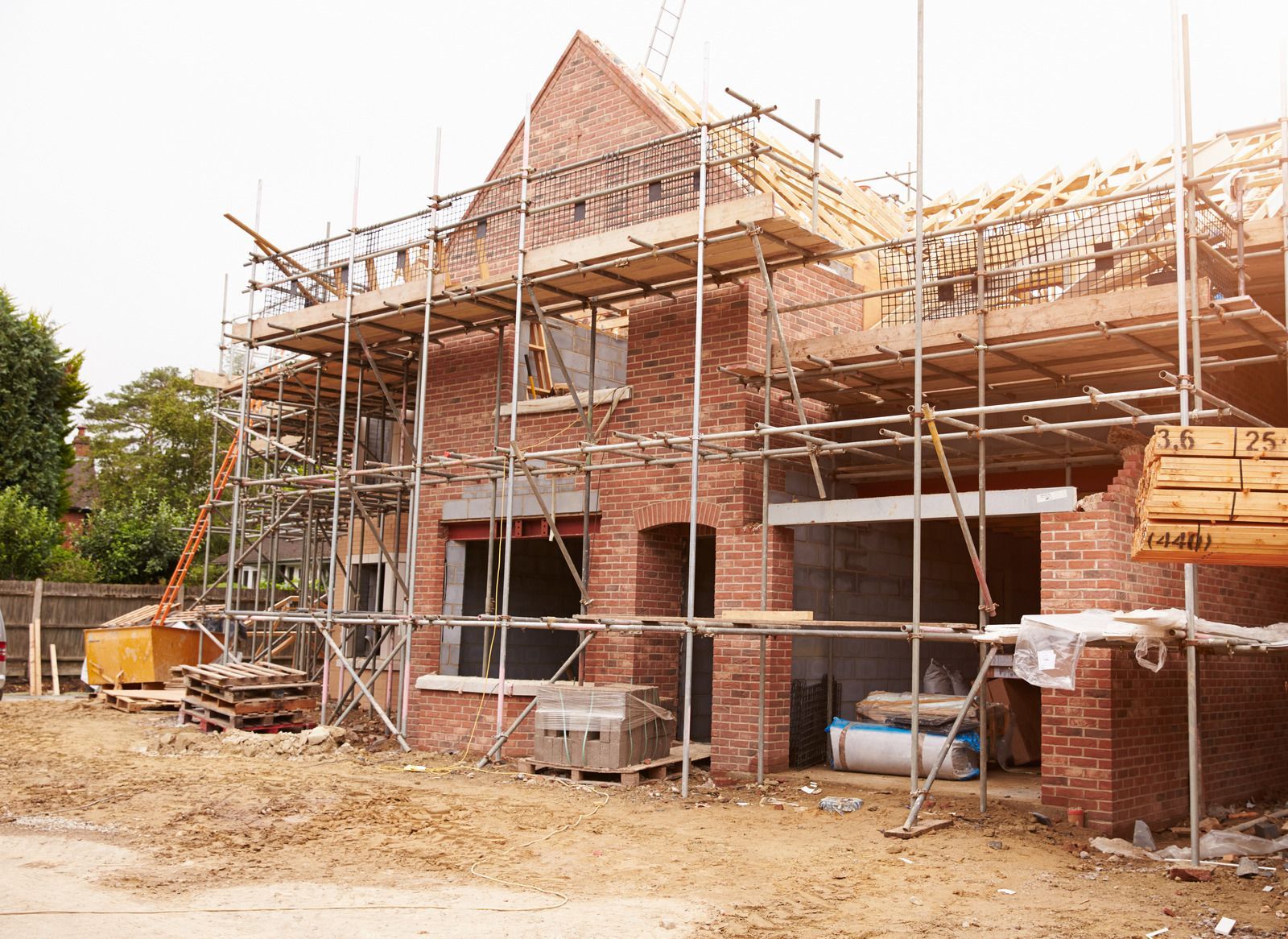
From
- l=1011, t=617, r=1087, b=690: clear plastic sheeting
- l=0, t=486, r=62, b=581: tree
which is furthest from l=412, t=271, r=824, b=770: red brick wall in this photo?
l=0, t=486, r=62, b=581: tree

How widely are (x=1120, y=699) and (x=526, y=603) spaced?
8.15 meters

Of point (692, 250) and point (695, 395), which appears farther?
point (692, 250)

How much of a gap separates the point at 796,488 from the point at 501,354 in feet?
13.1

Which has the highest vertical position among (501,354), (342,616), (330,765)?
(501,354)

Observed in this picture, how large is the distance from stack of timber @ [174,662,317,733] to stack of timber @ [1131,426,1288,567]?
1171 cm

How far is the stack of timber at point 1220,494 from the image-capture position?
548cm

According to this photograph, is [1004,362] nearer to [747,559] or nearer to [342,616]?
[747,559]

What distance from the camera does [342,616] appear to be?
14.3m

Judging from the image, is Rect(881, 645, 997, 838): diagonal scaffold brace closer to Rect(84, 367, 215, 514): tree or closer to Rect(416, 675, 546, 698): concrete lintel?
Rect(416, 675, 546, 698): concrete lintel

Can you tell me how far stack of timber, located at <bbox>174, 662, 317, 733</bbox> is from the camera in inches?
569

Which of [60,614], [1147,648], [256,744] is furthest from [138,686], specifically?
[1147,648]

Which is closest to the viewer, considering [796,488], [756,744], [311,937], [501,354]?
[311,937]

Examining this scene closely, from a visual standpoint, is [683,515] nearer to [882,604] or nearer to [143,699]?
[882,604]

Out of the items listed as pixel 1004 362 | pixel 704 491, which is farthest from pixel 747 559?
pixel 1004 362
